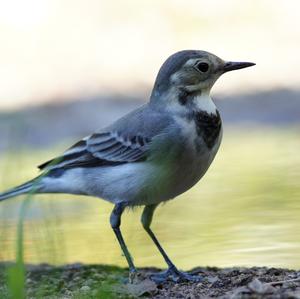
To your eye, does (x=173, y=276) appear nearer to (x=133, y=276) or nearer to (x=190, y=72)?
(x=133, y=276)

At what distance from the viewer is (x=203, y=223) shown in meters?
10.3

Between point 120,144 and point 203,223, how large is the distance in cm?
195

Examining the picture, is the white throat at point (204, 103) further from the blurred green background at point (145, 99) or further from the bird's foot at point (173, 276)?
the blurred green background at point (145, 99)

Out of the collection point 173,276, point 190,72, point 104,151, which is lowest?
point 173,276

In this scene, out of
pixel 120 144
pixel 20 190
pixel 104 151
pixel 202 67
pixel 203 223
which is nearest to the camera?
pixel 202 67

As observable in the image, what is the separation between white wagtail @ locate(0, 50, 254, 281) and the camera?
8086mm

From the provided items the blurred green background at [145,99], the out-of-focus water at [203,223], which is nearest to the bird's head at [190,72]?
the out-of-focus water at [203,223]

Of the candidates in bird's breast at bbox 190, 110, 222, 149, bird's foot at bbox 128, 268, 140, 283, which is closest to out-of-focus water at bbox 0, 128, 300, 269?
bird's foot at bbox 128, 268, 140, 283

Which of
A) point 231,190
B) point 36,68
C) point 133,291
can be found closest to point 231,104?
point 36,68

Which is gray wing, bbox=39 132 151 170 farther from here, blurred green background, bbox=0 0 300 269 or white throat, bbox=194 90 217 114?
blurred green background, bbox=0 0 300 269

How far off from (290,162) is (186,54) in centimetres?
470

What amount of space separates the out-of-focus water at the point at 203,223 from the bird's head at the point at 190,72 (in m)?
1.25

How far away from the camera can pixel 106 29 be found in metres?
19.2

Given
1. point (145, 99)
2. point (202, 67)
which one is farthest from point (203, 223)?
point (145, 99)
